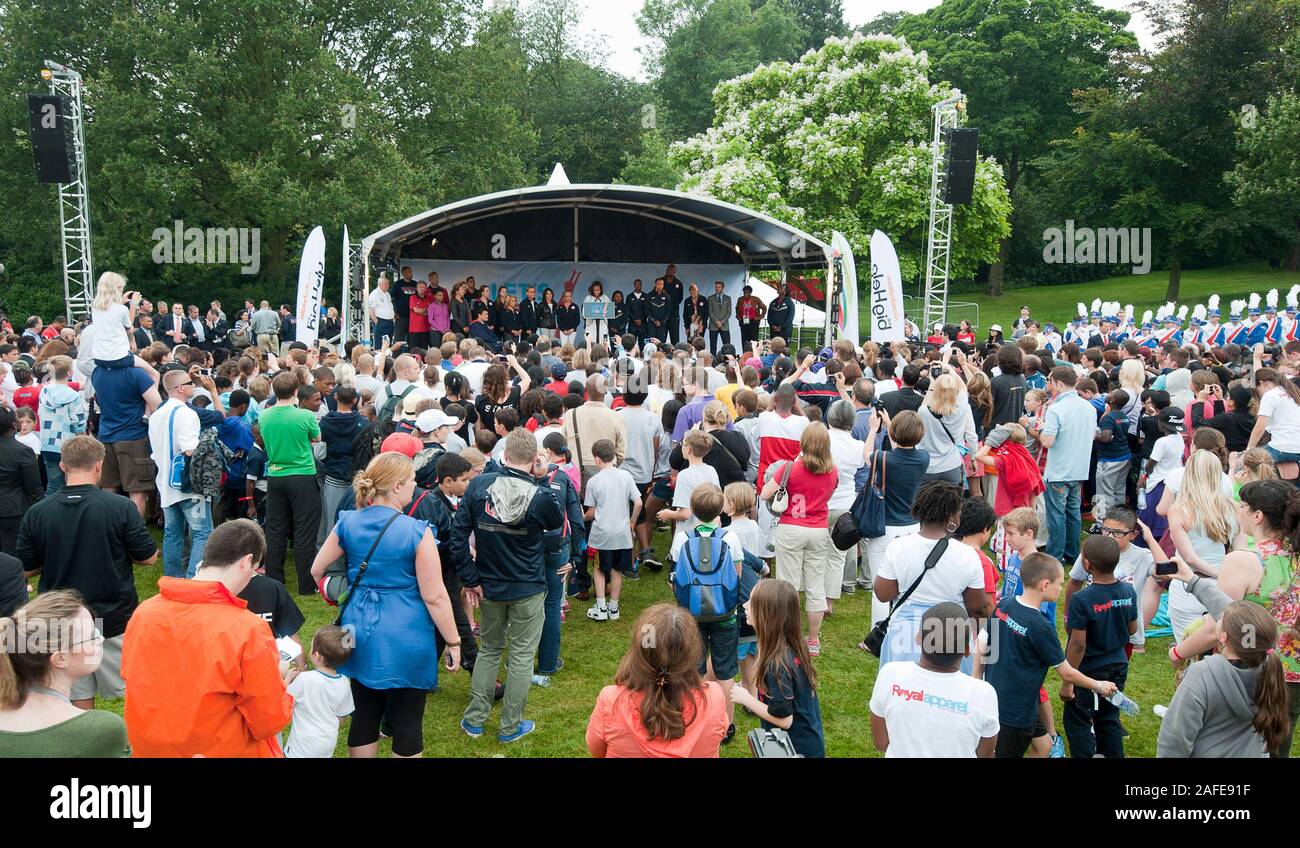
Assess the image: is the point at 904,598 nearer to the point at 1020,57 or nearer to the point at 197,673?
the point at 197,673

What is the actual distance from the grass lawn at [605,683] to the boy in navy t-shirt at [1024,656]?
1.06 meters

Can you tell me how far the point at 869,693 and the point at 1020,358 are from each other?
12.4 ft

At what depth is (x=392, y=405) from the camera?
23.2ft

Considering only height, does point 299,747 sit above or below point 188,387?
below

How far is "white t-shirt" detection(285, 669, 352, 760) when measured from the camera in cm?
381

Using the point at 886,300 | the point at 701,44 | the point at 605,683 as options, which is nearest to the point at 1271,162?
the point at 886,300

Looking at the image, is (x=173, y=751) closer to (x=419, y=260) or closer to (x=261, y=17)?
(x=419, y=260)

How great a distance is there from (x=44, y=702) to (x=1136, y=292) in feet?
133

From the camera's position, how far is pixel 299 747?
3840 millimetres

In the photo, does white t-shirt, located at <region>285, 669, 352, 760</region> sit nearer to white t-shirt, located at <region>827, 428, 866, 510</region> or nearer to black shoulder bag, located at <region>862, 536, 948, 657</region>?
black shoulder bag, located at <region>862, 536, 948, 657</region>

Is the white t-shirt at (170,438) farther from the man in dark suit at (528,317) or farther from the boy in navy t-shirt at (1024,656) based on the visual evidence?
the man in dark suit at (528,317)

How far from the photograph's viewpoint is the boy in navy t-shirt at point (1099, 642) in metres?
4.18

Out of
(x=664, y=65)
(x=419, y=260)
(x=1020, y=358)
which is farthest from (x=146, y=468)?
(x=664, y=65)

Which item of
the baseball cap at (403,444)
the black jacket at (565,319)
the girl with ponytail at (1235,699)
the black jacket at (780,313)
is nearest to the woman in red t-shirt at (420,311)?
the black jacket at (565,319)
